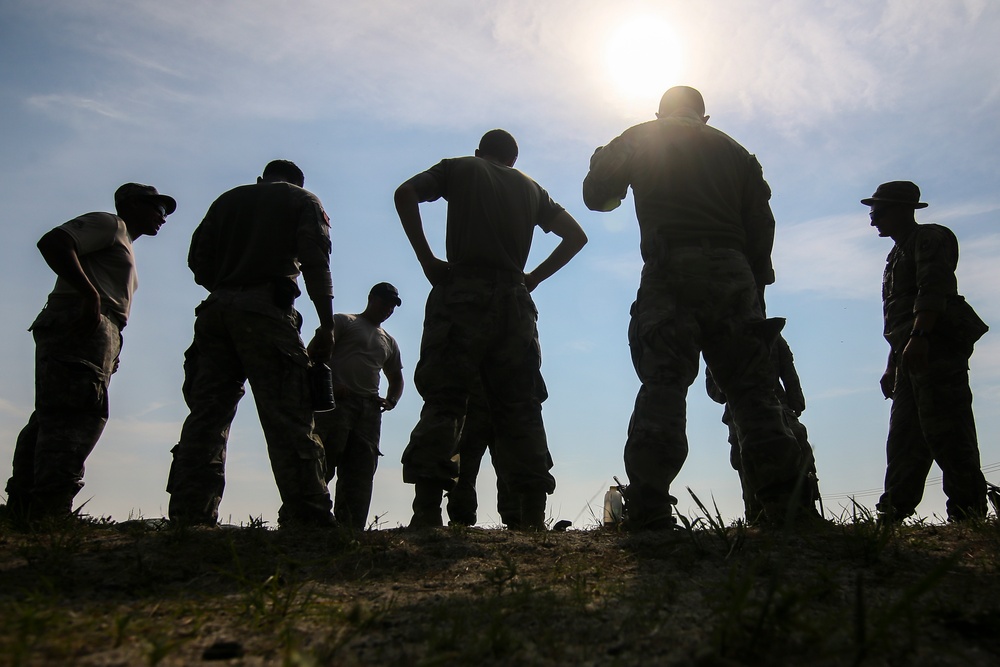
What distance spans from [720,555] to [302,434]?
2.33 meters

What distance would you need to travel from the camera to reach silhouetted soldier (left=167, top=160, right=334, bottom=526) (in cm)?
390

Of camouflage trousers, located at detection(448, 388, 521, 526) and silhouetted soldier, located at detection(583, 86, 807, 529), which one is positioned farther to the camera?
camouflage trousers, located at detection(448, 388, 521, 526)

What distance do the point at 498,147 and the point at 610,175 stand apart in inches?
39.7

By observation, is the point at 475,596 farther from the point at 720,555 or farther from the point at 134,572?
the point at 134,572

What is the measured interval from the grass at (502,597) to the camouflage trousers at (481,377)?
79 centimetres

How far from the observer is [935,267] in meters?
4.80

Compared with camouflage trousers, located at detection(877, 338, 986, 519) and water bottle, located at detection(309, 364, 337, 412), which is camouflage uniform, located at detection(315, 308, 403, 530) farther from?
camouflage trousers, located at detection(877, 338, 986, 519)

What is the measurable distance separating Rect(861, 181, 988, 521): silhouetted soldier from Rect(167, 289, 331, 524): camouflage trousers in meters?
3.65

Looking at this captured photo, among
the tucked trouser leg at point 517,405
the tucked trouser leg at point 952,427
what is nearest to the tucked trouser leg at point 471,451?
the tucked trouser leg at point 517,405

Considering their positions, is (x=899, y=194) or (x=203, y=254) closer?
(x=203, y=254)

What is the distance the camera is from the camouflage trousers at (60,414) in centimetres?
372

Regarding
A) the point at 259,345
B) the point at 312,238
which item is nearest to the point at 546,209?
the point at 312,238

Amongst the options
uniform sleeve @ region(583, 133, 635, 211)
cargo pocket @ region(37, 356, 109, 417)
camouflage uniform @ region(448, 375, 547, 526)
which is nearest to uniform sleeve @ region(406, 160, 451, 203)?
uniform sleeve @ region(583, 133, 635, 211)

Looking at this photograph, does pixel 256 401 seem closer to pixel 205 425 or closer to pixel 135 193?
pixel 205 425
